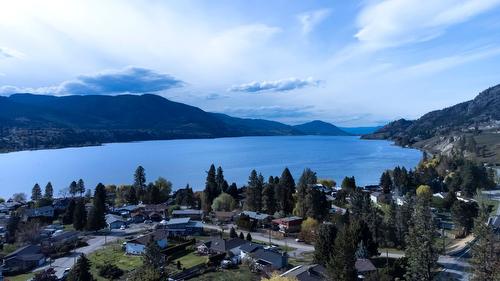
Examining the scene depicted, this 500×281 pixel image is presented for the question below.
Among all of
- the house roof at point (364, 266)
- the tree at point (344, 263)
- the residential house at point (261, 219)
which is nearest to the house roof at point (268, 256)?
the house roof at point (364, 266)

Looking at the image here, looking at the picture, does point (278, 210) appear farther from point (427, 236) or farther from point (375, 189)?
point (427, 236)

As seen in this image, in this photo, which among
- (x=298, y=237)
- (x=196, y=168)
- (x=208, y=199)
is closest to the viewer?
(x=298, y=237)

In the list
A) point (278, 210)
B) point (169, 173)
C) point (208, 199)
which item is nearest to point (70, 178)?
point (169, 173)

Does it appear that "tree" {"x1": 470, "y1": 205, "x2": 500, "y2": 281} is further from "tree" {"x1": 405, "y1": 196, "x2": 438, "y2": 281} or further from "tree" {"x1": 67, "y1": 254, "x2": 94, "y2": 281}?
"tree" {"x1": 67, "y1": 254, "x2": 94, "y2": 281}

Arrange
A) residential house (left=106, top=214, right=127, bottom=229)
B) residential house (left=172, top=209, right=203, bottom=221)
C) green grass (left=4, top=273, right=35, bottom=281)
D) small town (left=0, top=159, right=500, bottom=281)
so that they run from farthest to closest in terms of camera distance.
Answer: residential house (left=172, top=209, right=203, bottom=221) → residential house (left=106, top=214, right=127, bottom=229) → green grass (left=4, top=273, right=35, bottom=281) → small town (left=0, top=159, right=500, bottom=281)

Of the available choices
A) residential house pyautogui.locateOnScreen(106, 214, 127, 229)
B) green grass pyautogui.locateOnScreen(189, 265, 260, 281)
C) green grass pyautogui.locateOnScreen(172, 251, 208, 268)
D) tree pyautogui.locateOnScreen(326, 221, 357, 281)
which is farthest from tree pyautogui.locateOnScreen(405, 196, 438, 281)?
residential house pyautogui.locateOnScreen(106, 214, 127, 229)

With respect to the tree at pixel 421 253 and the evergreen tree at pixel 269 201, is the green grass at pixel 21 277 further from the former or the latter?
the evergreen tree at pixel 269 201
